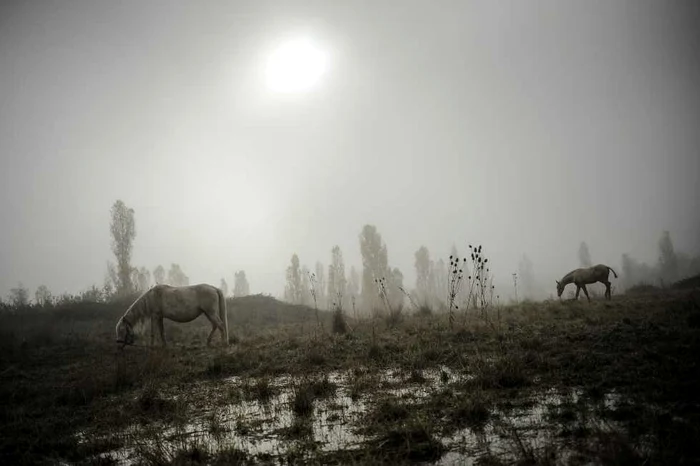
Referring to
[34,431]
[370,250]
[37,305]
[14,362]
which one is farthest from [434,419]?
[370,250]

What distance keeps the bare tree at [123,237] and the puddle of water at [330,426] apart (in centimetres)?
4268

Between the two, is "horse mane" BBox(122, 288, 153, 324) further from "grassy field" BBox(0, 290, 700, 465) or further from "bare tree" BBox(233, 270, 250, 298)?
"bare tree" BBox(233, 270, 250, 298)

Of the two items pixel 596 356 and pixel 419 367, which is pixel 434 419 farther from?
pixel 596 356

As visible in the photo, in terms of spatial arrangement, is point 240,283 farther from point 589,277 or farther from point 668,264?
point 668,264

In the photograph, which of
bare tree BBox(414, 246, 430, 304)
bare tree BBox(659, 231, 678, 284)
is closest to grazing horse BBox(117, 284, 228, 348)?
bare tree BBox(414, 246, 430, 304)

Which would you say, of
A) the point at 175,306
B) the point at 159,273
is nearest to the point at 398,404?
the point at 175,306

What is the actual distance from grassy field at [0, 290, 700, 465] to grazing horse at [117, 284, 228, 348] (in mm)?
3000

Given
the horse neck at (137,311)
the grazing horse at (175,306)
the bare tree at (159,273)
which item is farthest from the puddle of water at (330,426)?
the bare tree at (159,273)

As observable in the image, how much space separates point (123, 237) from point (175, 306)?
123 ft

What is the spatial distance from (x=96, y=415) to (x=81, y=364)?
5.40 metres

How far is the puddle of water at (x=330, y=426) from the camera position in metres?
2.88

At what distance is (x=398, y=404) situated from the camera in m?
3.67

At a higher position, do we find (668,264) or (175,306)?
(175,306)

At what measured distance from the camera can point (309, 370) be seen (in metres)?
5.92
